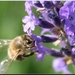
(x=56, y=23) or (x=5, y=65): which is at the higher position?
(x=56, y=23)

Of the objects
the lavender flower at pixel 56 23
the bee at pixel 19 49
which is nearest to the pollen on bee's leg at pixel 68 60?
the lavender flower at pixel 56 23

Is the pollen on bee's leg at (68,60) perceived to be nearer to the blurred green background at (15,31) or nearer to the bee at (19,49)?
the bee at (19,49)

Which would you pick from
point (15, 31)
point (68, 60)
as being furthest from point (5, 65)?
point (15, 31)

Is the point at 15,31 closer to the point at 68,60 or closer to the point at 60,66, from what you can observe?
the point at 60,66

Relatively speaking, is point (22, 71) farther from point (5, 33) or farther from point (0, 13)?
point (0, 13)

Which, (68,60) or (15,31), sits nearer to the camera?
(68,60)

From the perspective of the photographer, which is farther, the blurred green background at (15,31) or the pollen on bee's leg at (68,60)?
the blurred green background at (15,31)
